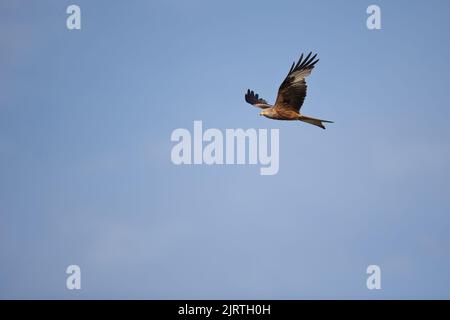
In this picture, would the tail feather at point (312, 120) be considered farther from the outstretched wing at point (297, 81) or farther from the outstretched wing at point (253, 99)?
the outstretched wing at point (253, 99)

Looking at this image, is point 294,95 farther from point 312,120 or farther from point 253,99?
point 253,99

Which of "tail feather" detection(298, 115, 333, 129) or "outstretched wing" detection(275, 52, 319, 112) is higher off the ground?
"outstretched wing" detection(275, 52, 319, 112)

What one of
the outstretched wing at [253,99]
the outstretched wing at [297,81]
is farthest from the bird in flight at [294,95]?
the outstretched wing at [253,99]

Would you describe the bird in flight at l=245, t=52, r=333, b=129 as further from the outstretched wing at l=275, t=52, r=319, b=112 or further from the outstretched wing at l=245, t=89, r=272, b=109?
the outstretched wing at l=245, t=89, r=272, b=109

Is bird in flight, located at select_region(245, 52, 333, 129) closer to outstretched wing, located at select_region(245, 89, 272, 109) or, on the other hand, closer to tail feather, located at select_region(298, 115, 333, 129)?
tail feather, located at select_region(298, 115, 333, 129)

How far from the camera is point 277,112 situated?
1825cm

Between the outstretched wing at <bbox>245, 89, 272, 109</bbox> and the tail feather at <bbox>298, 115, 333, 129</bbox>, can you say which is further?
the outstretched wing at <bbox>245, 89, 272, 109</bbox>

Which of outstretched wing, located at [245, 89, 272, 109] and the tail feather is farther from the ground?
outstretched wing, located at [245, 89, 272, 109]

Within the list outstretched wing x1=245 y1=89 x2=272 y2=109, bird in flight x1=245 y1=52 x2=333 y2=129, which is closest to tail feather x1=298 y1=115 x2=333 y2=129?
bird in flight x1=245 y1=52 x2=333 y2=129

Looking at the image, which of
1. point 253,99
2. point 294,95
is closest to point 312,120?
point 294,95
